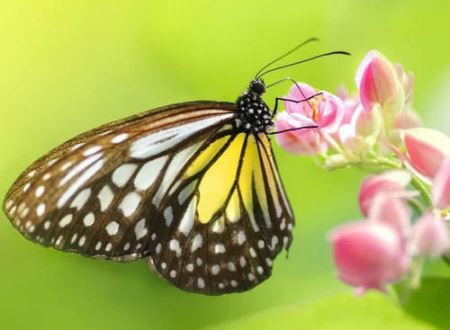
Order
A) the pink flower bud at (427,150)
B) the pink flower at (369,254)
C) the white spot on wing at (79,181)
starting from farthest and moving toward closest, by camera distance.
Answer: the white spot on wing at (79,181) < the pink flower bud at (427,150) < the pink flower at (369,254)

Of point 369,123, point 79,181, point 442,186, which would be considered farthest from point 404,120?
point 79,181

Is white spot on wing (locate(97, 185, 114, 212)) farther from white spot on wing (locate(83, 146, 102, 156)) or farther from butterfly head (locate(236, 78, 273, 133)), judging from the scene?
butterfly head (locate(236, 78, 273, 133))

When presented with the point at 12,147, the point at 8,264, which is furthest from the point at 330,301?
the point at 12,147

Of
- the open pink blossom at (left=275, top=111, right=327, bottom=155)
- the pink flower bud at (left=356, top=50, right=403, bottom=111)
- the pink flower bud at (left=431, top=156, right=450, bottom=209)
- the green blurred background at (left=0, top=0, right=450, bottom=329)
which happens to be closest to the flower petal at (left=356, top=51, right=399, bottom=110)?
the pink flower bud at (left=356, top=50, right=403, bottom=111)

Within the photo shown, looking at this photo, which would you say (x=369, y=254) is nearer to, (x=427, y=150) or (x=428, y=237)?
(x=428, y=237)

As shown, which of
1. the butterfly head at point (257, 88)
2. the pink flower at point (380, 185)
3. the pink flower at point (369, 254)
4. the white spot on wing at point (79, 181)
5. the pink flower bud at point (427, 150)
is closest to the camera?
the pink flower at point (369, 254)

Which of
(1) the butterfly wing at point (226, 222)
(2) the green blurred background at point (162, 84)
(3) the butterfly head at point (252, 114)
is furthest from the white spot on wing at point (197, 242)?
(2) the green blurred background at point (162, 84)

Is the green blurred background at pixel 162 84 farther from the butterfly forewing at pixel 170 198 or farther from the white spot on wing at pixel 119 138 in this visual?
the white spot on wing at pixel 119 138

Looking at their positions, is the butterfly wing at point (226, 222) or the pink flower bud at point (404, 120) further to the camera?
the butterfly wing at point (226, 222)
